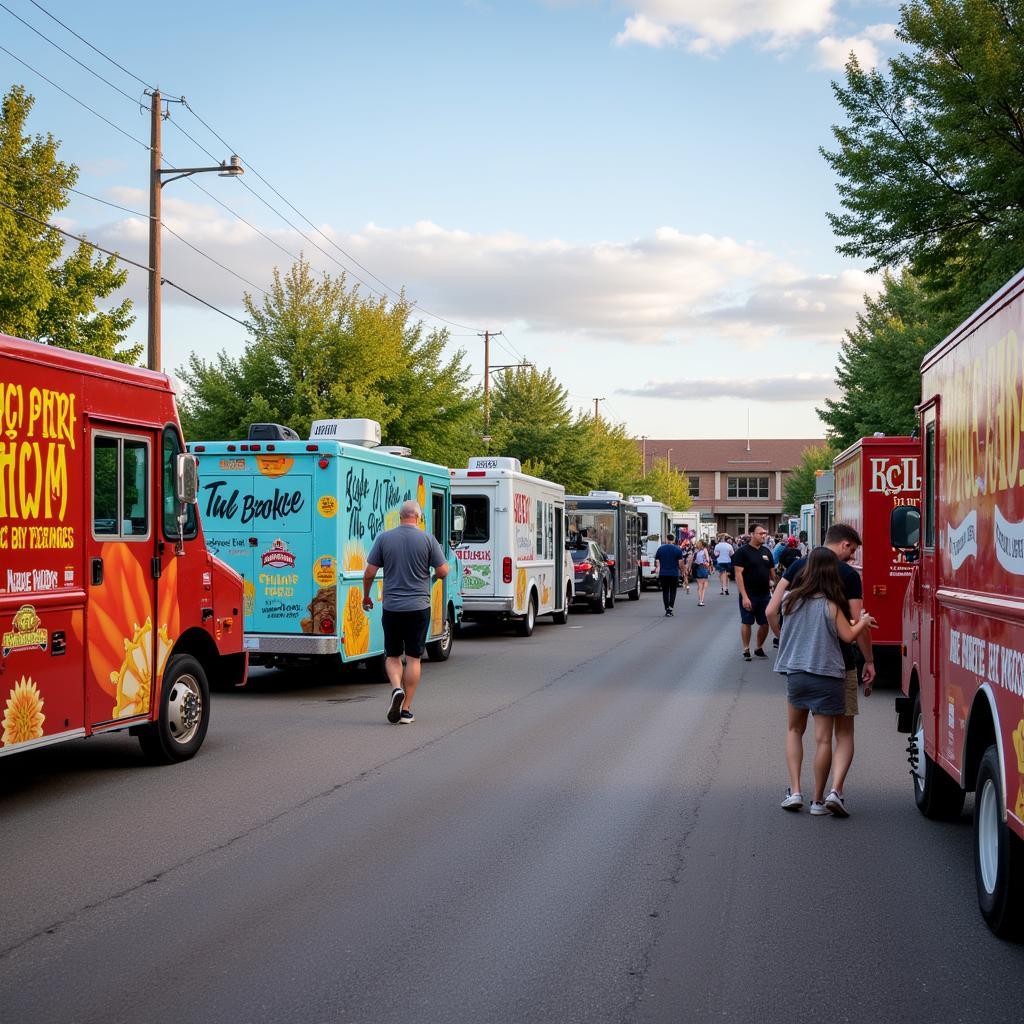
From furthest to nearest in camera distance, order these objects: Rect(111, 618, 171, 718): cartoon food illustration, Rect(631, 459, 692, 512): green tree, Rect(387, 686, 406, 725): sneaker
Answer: Rect(631, 459, 692, 512): green tree, Rect(387, 686, 406, 725): sneaker, Rect(111, 618, 171, 718): cartoon food illustration

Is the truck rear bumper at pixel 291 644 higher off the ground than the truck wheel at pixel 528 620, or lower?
higher

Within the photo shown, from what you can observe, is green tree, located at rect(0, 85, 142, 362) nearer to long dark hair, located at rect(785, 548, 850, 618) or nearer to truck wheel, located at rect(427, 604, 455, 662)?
truck wheel, located at rect(427, 604, 455, 662)

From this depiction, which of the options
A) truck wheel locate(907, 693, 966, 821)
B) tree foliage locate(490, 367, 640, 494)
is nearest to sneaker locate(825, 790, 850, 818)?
truck wheel locate(907, 693, 966, 821)

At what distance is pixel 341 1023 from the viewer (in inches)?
168

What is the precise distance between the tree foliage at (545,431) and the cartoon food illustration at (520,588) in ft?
80.0

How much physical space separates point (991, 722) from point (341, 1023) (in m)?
3.04

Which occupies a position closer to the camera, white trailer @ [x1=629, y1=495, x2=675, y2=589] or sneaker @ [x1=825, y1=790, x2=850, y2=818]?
sneaker @ [x1=825, y1=790, x2=850, y2=818]

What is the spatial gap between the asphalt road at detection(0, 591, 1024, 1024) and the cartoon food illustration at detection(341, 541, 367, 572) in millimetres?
2662

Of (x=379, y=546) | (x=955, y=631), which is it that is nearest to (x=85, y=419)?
(x=379, y=546)

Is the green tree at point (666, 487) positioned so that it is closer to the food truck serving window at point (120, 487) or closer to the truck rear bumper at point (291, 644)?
the truck rear bumper at point (291, 644)

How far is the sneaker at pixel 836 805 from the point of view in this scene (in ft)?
24.8

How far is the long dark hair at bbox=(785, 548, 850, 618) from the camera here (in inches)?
297

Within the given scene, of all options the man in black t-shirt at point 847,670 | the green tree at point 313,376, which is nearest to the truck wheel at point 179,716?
the man in black t-shirt at point 847,670

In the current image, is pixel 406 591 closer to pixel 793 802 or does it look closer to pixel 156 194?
pixel 793 802
